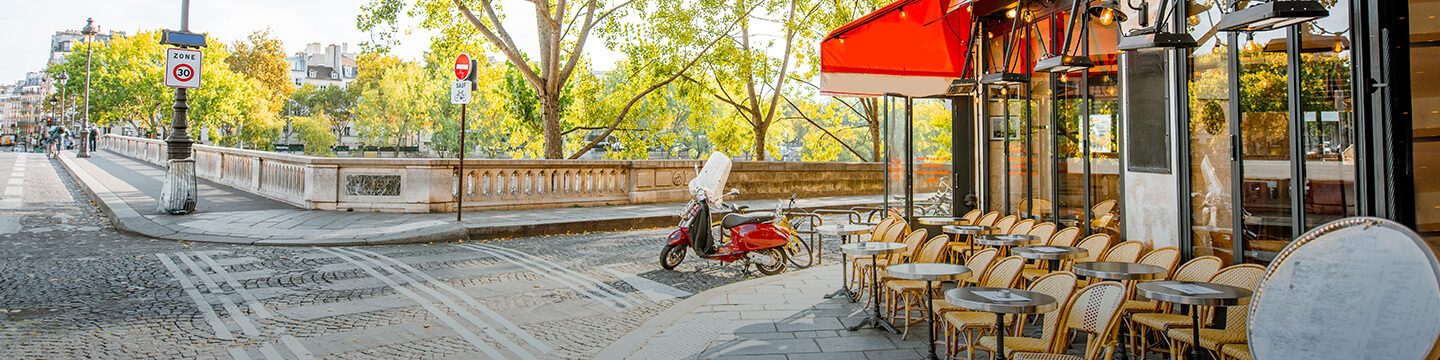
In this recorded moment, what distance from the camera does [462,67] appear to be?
1197cm

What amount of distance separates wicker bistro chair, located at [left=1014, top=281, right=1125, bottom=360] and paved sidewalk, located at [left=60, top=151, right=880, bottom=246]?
29.1 feet

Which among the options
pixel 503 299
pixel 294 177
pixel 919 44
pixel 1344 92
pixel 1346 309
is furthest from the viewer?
pixel 294 177

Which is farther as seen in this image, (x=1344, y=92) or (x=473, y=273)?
(x=473, y=273)

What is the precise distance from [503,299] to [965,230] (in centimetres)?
397

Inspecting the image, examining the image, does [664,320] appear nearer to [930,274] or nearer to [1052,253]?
[930,274]

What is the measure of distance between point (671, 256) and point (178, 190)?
28.6ft

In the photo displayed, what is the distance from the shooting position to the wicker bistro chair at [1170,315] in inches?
172

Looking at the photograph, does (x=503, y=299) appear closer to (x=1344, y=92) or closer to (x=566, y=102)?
(x=1344, y=92)

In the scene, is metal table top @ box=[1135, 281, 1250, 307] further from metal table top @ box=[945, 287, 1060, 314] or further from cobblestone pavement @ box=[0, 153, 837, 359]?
cobblestone pavement @ box=[0, 153, 837, 359]

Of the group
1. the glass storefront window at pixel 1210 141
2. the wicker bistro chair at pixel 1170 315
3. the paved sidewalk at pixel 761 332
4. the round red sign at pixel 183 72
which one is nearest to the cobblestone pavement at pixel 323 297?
the paved sidewalk at pixel 761 332

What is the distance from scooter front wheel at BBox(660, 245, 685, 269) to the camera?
28.5 feet

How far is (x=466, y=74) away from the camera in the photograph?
474 inches

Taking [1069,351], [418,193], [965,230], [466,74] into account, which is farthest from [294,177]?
[1069,351]

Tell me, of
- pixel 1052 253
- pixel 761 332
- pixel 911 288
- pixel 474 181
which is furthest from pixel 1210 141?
pixel 474 181
